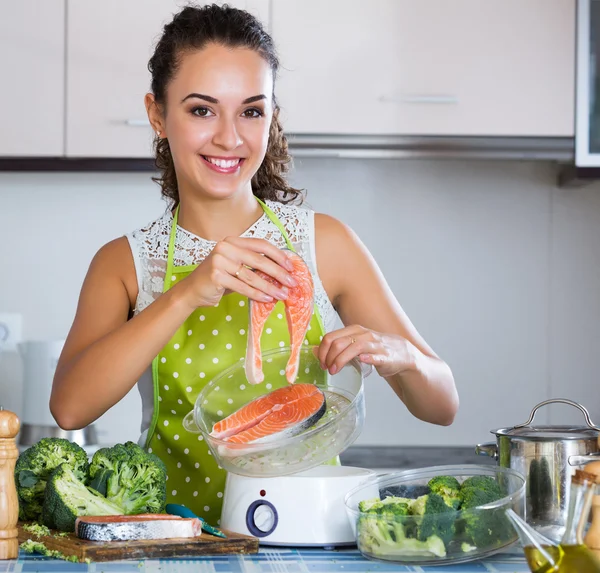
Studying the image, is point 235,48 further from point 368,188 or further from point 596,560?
point 368,188

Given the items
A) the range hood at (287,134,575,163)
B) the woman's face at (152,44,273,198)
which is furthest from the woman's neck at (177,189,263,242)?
the range hood at (287,134,575,163)

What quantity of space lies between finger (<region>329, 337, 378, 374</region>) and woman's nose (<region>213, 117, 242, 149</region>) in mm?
474

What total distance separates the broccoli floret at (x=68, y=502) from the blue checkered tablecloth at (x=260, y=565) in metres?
0.07

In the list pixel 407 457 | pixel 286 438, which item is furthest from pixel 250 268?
pixel 407 457

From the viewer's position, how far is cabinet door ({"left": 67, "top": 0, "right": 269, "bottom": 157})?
2.74m

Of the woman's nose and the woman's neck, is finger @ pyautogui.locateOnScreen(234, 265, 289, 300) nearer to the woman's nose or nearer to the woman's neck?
the woman's nose

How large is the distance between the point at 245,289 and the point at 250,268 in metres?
0.04

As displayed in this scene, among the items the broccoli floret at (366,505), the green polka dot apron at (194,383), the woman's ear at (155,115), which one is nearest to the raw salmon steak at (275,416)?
the broccoli floret at (366,505)

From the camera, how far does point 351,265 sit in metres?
1.83

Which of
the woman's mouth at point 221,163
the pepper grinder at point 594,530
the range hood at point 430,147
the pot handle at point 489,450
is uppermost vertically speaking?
the range hood at point 430,147

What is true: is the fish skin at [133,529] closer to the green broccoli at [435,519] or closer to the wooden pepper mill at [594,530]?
the green broccoli at [435,519]

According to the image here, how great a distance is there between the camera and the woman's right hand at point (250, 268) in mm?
1281

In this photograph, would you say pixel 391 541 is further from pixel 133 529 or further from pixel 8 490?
pixel 8 490

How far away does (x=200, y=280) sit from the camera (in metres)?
1.36
